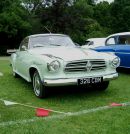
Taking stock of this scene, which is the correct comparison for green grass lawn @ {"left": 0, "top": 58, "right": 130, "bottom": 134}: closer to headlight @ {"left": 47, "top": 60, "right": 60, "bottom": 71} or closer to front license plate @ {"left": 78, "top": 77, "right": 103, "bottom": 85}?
front license plate @ {"left": 78, "top": 77, "right": 103, "bottom": 85}

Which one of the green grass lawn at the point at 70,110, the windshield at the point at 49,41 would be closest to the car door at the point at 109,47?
the green grass lawn at the point at 70,110

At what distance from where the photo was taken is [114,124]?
565 cm

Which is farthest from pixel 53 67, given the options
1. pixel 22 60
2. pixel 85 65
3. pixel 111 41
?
pixel 111 41

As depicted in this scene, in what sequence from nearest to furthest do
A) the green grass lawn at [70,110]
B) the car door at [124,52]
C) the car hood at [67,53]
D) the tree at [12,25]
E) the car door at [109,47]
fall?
the green grass lawn at [70,110] < the car hood at [67,53] < the car door at [124,52] < the car door at [109,47] < the tree at [12,25]

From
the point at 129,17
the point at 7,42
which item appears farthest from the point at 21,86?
the point at 129,17

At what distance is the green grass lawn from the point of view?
546 cm

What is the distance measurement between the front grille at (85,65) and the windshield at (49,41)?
188 centimetres

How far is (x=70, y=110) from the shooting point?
666cm

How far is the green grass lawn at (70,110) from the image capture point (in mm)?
5465

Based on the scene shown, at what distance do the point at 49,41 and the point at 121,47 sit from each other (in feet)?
9.50

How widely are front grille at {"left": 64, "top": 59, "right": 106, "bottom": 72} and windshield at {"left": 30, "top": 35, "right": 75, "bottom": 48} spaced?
1.88 meters

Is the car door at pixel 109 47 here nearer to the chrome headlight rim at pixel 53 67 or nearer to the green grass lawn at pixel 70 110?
the green grass lawn at pixel 70 110

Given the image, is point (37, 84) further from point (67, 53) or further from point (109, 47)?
point (109, 47)

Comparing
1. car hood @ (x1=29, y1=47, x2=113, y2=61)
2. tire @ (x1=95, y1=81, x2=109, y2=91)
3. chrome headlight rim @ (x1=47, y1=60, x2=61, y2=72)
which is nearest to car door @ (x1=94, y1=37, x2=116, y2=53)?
tire @ (x1=95, y1=81, x2=109, y2=91)
